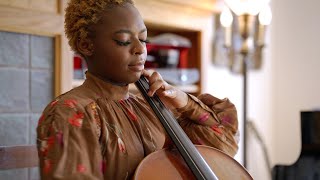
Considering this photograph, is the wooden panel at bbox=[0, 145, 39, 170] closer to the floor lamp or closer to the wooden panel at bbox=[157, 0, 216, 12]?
the wooden panel at bbox=[157, 0, 216, 12]

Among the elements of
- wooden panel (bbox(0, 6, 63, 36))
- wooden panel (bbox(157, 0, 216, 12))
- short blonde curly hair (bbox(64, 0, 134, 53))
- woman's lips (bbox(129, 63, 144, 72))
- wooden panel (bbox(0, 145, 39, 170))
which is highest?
wooden panel (bbox(157, 0, 216, 12))

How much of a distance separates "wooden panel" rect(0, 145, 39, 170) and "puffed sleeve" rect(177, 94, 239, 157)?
1.41 feet

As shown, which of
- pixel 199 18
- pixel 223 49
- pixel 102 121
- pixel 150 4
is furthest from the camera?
pixel 223 49

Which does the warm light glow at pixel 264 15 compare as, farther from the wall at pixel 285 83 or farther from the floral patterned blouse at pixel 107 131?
the floral patterned blouse at pixel 107 131

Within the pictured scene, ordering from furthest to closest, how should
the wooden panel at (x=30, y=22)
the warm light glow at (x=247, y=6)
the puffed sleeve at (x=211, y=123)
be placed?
the warm light glow at (x=247, y=6)
the wooden panel at (x=30, y=22)
the puffed sleeve at (x=211, y=123)

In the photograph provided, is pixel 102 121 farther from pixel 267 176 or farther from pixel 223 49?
pixel 267 176

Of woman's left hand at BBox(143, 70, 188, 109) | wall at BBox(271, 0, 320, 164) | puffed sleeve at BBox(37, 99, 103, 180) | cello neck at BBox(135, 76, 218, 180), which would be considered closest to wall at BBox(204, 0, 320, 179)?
wall at BBox(271, 0, 320, 164)

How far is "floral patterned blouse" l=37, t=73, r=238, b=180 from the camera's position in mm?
874

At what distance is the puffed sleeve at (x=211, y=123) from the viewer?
1.19 meters

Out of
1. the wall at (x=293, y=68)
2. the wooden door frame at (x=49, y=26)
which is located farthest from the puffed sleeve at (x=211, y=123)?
the wall at (x=293, y=68)

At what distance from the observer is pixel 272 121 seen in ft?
10.9

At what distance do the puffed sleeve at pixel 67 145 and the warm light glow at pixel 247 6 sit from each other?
5.41ft

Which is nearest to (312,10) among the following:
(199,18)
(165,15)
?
(199,18)

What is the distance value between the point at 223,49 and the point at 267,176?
3.16 ft
